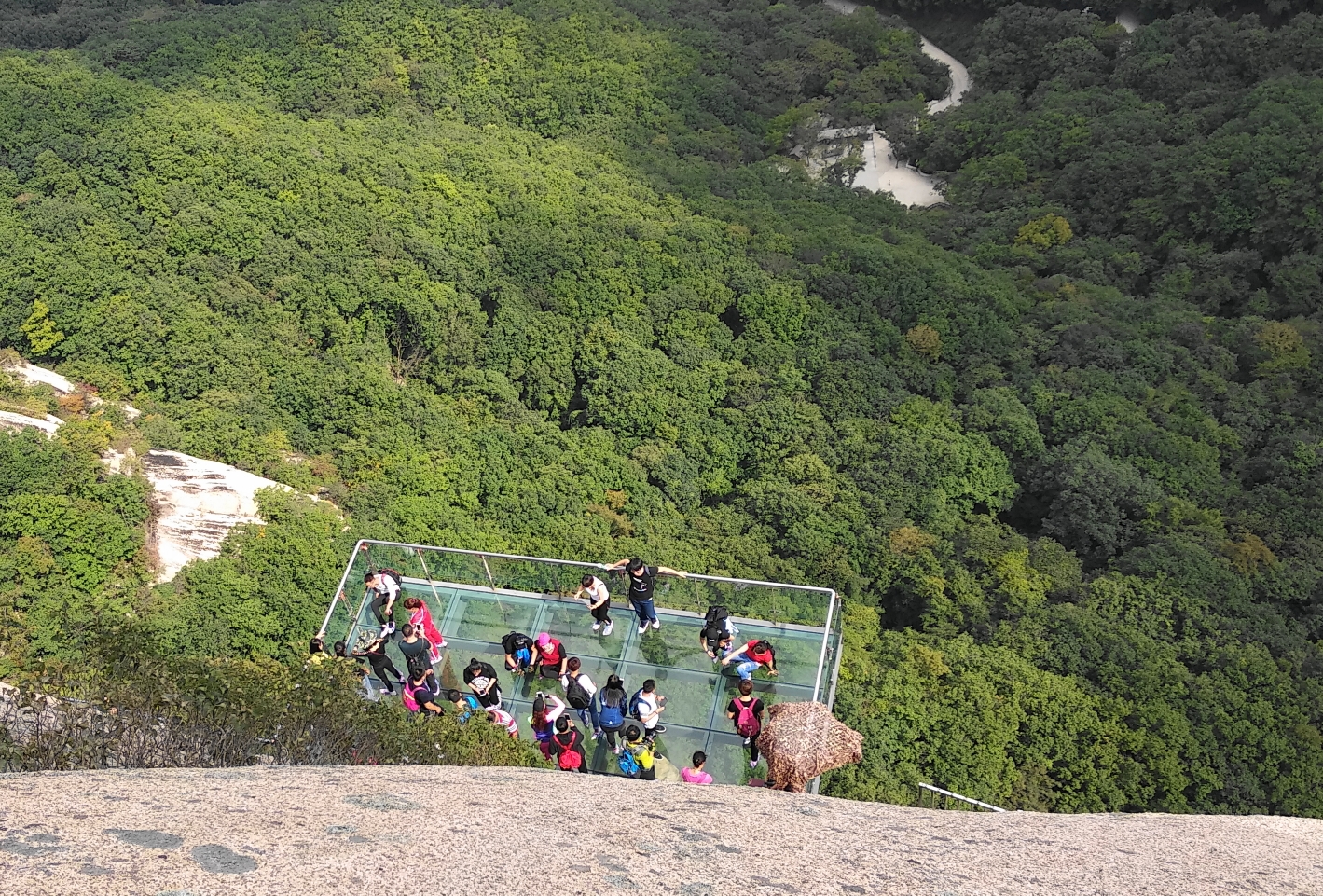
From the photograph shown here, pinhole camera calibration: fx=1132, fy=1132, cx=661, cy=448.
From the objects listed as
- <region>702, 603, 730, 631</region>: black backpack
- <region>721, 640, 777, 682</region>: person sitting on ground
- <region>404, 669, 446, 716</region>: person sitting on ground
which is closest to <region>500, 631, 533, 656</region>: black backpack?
<region>404, 669, 446, 716</region>: person sitting on ground

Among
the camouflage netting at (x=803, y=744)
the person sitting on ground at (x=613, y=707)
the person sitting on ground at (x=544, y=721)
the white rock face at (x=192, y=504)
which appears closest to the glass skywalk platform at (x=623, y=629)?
the person sitting on ground at (x=613, y=707)

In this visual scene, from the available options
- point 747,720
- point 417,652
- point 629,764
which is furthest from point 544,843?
point 417,652

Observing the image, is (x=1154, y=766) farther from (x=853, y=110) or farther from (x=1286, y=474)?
(x=853, y=110)

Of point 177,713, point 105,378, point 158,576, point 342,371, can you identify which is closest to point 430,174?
point 342,371

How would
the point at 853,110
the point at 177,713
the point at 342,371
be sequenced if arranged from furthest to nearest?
1. the point at 853,110
2. the point at 342,371
3. the point at 177,713

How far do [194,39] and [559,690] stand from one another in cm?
5048

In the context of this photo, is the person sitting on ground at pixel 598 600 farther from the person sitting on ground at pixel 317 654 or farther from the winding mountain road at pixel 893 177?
the winding mountain road at pixel 893 177

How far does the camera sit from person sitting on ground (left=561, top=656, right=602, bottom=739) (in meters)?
16.4

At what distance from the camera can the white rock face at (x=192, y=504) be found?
2644 centimetres

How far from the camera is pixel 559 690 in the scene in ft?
57.8

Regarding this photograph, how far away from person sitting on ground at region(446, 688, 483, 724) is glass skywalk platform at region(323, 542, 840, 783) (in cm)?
29

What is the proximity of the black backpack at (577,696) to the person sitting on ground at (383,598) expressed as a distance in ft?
11.9

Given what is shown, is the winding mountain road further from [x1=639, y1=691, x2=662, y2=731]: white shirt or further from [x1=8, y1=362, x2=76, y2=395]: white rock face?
[x1=639, y1=691, x2=662, y2=731]: white shirt

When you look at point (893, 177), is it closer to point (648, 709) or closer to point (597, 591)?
point (597, 591)
